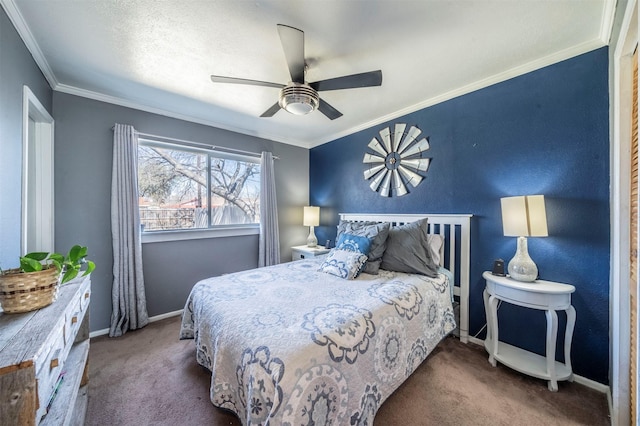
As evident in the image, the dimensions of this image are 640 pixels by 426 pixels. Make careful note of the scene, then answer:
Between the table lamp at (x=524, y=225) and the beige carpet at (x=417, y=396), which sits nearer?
the beige carpet at (x=417, y=396)

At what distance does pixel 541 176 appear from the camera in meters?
1.95

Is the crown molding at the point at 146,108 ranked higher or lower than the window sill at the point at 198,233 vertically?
higher

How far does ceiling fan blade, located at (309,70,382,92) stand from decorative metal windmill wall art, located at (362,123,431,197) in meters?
1.37

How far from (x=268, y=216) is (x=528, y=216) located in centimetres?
300

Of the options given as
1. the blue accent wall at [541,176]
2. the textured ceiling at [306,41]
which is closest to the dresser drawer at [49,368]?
the textured ceiling at [306,41]

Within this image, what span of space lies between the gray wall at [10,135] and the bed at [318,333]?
44.0 inches

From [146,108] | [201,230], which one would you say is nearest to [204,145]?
[146,108]

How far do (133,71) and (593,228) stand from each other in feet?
12.8

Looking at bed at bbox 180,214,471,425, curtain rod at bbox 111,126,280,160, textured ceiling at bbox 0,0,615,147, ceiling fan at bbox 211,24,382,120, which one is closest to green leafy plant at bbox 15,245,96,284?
bed at bbox 180,214,471,425

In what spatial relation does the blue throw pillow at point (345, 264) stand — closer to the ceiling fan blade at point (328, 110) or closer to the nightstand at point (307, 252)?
the nightstand at point (307, 252)

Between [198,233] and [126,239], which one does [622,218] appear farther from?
[126,239]

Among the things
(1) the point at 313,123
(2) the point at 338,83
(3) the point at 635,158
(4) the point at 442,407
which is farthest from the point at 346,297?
(1) the point at 313,123

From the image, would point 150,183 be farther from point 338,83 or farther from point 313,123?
point 338,83

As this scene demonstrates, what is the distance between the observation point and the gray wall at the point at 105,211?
2334 millimetres
